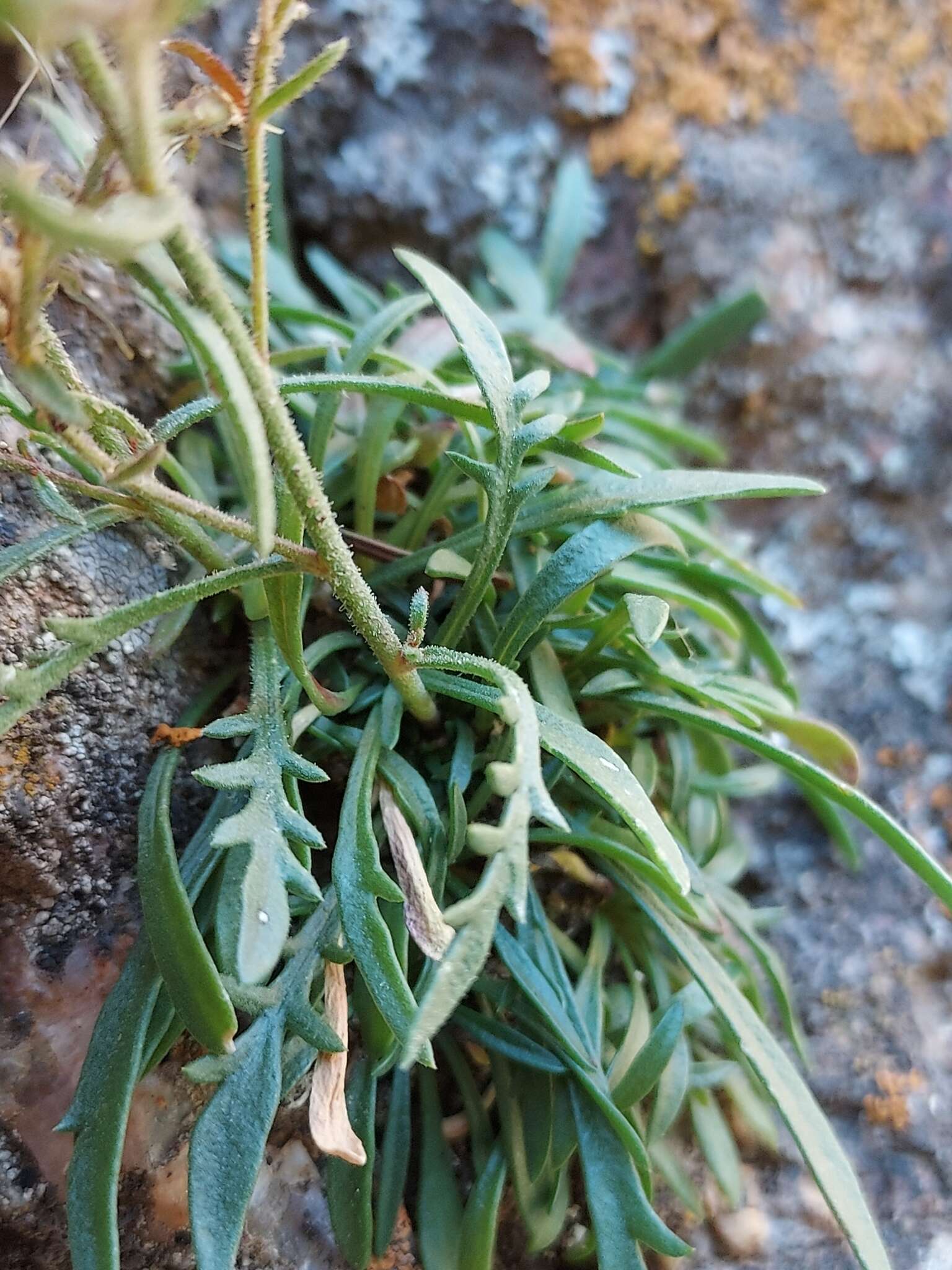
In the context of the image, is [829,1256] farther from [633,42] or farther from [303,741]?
[633,42]

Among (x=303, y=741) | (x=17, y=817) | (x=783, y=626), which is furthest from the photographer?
(x=783, y=626)

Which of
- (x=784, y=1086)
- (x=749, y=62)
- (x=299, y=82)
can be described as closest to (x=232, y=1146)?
(x=784, y=1086)

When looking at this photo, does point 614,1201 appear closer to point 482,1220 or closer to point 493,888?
point 482,1220

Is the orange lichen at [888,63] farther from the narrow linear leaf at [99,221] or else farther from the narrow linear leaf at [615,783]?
the narrow linear leaf at [99,221]

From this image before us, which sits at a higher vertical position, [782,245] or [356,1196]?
[782,245]

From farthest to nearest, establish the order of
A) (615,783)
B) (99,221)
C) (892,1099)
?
(892,1099)
(615,783)
(99,221)

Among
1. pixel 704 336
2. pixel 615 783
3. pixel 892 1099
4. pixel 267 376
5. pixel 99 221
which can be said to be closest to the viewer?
pixel 99 221

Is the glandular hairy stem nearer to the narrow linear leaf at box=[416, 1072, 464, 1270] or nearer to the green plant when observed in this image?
the green plant

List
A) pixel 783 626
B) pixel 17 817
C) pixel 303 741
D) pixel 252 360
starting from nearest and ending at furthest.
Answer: pixel 252 360, pixel 17 817, pixel 303 741, pixel 783 626

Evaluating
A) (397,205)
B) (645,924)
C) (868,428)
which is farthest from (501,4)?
(645,924)
